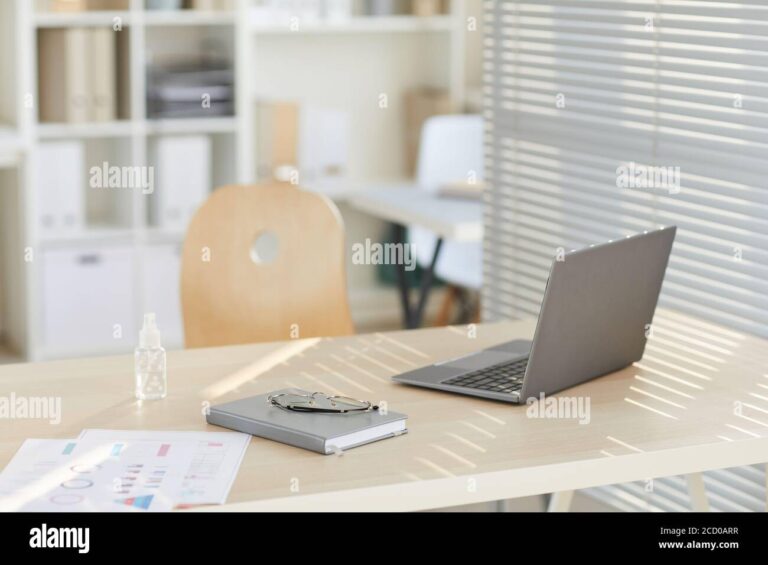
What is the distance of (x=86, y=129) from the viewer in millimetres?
4457

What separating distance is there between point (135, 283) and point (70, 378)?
2.74 metres

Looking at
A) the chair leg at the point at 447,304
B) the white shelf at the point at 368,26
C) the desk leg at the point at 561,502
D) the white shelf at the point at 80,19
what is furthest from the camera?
the chair leg at the point at 447,304

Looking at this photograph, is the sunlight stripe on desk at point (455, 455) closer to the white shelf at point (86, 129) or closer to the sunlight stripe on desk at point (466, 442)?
the sunlight stripe on desk at point (466, 442)

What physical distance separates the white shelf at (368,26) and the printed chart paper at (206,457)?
336cm

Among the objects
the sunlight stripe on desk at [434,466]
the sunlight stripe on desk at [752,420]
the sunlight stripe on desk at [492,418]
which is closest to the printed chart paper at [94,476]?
the sunlight stripe on desk at [434,466]

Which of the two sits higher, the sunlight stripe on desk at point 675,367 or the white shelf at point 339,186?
the sunlight stripe on desk at point 675,367

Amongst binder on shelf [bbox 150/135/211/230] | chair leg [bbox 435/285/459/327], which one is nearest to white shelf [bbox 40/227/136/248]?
binder on shelf [bbox 150/135/211/230]

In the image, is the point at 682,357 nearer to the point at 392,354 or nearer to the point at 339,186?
the point at 392,354

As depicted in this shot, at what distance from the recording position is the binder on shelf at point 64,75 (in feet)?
14.3

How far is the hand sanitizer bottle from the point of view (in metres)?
1.79

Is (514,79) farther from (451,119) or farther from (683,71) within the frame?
(451,119)

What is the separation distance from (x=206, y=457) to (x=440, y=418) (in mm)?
339

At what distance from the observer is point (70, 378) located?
6.22 feet

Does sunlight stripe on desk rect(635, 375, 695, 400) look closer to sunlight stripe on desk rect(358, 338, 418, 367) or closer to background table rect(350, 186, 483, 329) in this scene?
sunlight stripe on desk rect(358, 338, 418, 367)
